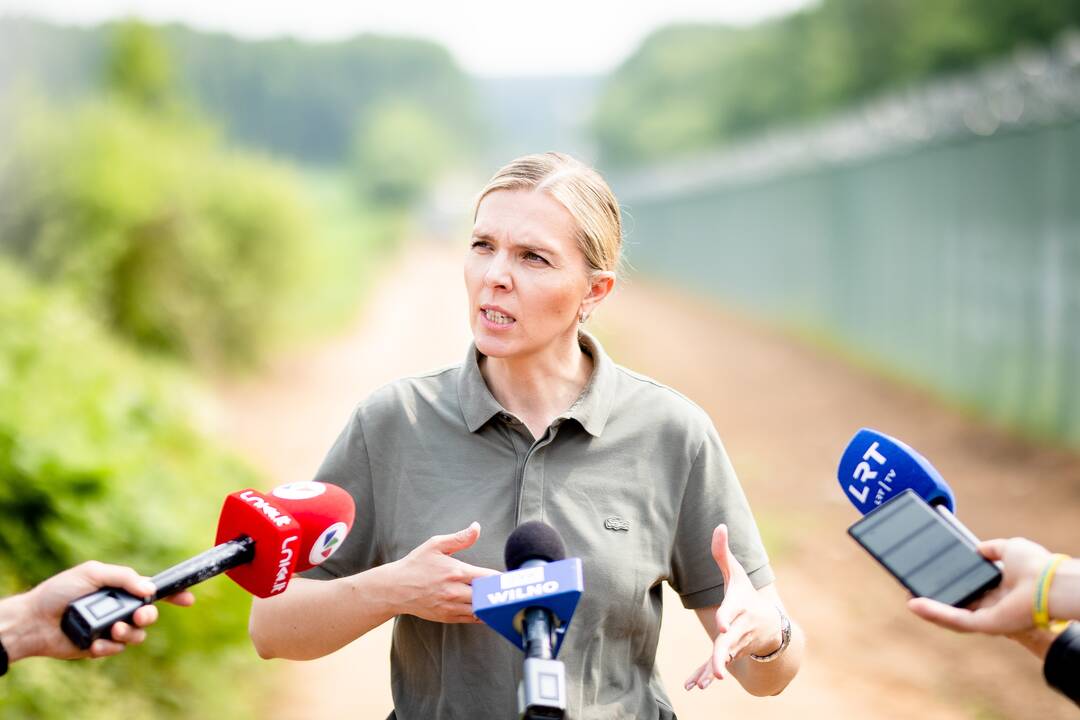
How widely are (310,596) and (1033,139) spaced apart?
993cm

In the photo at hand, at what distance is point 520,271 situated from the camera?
2.59m

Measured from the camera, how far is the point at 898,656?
616 cm

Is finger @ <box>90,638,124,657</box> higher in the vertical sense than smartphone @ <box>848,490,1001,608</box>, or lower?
lower

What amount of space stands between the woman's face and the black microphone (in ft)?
2.05

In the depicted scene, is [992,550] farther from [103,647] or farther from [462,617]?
[103,647]

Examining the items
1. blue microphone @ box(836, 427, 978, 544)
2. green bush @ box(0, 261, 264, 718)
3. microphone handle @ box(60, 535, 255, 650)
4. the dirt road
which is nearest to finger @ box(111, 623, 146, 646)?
microphone handle @ box(60, 535, 255, 650)

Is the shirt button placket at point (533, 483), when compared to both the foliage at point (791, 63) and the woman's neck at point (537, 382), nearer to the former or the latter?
the woman's neck at point (537, 382)

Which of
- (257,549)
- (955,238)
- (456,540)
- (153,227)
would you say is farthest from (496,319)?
(153,227)

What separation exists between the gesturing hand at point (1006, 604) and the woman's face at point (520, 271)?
107 cm

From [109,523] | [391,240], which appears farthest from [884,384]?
[391,240]

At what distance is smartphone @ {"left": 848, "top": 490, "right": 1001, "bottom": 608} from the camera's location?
1.88m

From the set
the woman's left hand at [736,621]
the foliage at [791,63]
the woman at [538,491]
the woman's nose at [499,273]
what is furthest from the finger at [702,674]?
the foliage at [791,63]

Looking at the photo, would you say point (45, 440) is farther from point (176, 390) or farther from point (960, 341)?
point (960, 341)

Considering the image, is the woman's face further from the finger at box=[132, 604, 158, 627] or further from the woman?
the finger at box=[132, 604, 158, 627]
